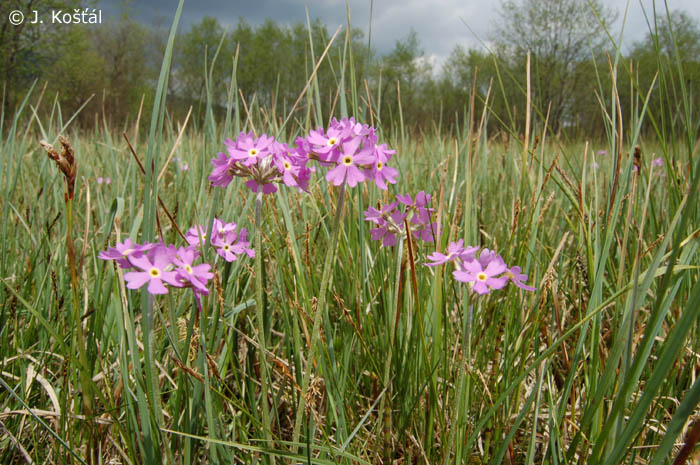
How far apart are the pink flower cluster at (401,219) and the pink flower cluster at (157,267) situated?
0.37 metres

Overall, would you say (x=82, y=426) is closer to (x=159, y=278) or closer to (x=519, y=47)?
(x=159, y=278)

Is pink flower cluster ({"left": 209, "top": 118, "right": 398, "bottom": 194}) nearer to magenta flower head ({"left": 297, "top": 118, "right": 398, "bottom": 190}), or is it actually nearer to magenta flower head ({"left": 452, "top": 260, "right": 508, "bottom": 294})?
magenta flower head ({"left": 297, "top": 118, "right": 398, "bottom": 190})

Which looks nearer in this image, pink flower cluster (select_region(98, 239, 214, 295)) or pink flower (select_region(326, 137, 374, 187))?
pink flower cluster (select_region(98, 239, 214, 295))

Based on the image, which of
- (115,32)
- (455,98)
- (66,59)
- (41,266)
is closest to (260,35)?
(115,32)

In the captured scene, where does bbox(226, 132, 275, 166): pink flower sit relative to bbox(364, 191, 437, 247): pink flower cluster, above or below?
above

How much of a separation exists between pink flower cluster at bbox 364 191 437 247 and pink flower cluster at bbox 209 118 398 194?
11 centimetres

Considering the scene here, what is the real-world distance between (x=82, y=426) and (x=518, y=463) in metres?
1.01

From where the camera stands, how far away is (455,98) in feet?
108

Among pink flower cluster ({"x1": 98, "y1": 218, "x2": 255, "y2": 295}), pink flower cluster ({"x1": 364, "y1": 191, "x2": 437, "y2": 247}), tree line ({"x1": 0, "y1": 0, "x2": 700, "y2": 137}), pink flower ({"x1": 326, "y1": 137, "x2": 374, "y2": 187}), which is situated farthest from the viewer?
tree line ({"x1": 0, "y1": 0, "x2": 700, "y2": 137})

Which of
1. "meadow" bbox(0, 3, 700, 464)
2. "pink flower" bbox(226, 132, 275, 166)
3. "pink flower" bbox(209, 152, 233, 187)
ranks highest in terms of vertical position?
"pink flower" bbox(226, 132, 275, 166)

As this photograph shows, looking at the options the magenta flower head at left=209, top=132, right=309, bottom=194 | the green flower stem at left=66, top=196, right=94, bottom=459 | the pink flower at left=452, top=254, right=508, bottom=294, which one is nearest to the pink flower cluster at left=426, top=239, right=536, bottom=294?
the pink flower at left=452, top=254, right=508, bottom=294

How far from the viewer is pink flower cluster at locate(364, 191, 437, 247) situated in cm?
85

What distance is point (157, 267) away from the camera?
58 centimetres

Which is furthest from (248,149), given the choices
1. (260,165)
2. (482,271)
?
(482,271)
